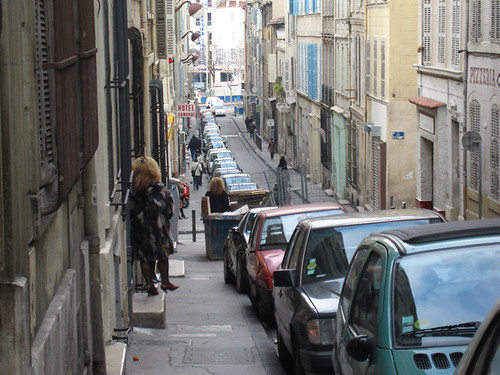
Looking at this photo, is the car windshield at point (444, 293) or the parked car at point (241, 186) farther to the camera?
the parked car at point (241, 186)

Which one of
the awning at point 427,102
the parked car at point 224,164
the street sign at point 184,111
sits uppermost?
the awning at point 427,102

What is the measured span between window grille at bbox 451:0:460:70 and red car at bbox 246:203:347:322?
402 inches

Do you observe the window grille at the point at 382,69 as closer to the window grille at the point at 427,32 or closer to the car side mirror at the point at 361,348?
the window grille at the point at 427,32

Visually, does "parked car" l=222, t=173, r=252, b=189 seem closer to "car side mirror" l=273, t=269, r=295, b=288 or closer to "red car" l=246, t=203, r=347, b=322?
"red car" l=246, t=203, r=347, b=322

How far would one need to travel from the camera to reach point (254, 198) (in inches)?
1256

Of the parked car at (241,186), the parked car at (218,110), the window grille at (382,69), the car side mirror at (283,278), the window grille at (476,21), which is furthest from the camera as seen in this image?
the parked car at (218,110)

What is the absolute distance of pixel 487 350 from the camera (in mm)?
3520

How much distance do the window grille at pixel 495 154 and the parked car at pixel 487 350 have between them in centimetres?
1621

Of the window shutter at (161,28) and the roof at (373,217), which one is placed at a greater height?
the window shutter at (161,28)

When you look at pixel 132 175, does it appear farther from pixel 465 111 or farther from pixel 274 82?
pixel 274 82

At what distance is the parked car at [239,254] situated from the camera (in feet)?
51.7

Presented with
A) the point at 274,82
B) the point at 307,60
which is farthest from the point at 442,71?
the point at 274,82

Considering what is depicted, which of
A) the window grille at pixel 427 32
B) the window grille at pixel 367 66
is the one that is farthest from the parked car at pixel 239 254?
the window grille at pixel 367 66

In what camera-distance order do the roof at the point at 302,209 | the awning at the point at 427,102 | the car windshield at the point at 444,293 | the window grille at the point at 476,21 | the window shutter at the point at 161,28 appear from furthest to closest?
the window shutter at the point at 161,28 → the awning at the point at 427,102 → the window grille at the point at 476,21 → the roof at the point at 302,209 → the car windshield at the point at 444,293
